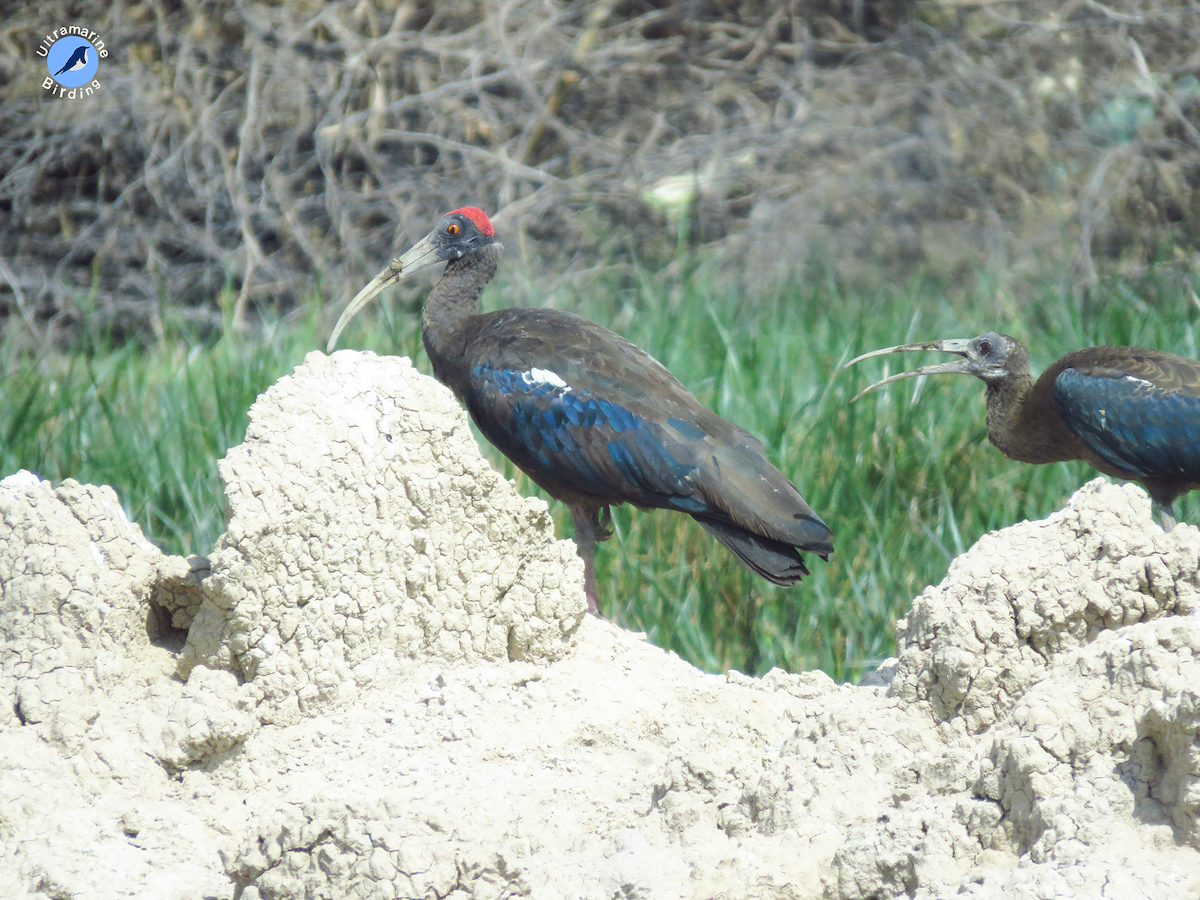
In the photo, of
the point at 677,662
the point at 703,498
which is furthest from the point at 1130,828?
the point at 703,498

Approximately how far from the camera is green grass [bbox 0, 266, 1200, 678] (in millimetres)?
4879

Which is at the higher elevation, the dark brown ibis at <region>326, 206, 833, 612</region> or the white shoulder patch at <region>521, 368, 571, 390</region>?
the white shoulder patch at <region>521, 368, 571, 390</region>

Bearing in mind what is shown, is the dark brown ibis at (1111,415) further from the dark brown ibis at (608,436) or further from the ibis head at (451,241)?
the ibis head at (451,241)

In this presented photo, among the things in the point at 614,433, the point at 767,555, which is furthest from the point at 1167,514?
the point at 614,433

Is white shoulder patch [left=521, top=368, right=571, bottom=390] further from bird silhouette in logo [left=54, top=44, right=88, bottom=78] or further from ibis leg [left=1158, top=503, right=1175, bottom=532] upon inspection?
bird silhouette in logo [left=54, top=44, right=88, bottom=78]

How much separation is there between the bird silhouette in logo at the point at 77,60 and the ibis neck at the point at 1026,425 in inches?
240

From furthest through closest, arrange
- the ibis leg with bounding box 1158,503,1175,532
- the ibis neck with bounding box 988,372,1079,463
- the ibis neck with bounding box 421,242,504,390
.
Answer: the ibis neck with bounding box 988,372,1079,463
the ibis neck with bounding box 421,242,504,390
the ibis leg with bounding box 1158,503,1175,532

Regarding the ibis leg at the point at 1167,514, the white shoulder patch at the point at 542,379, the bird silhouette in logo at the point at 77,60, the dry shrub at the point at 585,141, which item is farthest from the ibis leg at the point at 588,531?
the bird silhouette in logo at the point at 77,60

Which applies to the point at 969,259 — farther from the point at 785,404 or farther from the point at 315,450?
the point at 315,450

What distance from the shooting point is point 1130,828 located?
185 cm

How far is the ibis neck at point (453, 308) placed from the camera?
528 cm

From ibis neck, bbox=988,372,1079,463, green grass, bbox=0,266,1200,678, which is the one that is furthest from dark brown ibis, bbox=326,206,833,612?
ibis neck, bbox=988,372,1079,463

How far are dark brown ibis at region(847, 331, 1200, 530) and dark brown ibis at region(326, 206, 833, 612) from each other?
111 centimetres

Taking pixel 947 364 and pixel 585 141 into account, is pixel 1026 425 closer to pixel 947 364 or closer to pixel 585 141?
pixel 947 364
